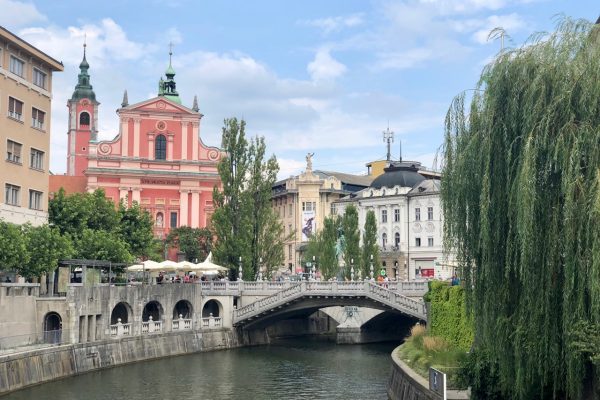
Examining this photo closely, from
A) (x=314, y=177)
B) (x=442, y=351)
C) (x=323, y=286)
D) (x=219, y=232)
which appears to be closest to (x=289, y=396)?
(x=442, y=351)

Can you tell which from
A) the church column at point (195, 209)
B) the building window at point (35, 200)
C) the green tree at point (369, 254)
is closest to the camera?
the building window at point (35, 200)

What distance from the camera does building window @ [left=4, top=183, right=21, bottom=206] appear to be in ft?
161

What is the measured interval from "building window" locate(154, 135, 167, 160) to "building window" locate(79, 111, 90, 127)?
30.5m

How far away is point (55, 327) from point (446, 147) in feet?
97.3

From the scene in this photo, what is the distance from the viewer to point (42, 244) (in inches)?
1826

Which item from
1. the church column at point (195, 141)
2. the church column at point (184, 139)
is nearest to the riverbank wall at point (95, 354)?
the church column at point (184, 139)

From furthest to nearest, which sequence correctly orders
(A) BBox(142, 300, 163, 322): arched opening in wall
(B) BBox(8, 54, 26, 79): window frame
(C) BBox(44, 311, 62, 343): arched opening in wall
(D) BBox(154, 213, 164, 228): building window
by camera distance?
(D) BBox(154, 213, 164, 228): building window, (A) BBox(142, 300, 163, 322): arched opening in wall, (B) BBox(8, 54, 26, 79): window frame, (C) BBox(44, 311, 62, 343): arched opening in wall

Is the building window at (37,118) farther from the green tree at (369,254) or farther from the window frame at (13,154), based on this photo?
the green tree at (369,254)

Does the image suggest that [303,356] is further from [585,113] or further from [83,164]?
[83,164]

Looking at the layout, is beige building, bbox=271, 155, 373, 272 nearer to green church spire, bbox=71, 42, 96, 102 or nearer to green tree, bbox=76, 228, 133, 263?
green church spire, bbox=71, 42, 96, 102

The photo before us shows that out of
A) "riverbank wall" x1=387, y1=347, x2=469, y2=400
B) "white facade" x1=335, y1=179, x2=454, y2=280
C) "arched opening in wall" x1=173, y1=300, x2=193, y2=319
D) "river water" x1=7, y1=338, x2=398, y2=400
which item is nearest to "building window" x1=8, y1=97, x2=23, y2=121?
"river water" x1=7, y1=338, x2=398, y2=400

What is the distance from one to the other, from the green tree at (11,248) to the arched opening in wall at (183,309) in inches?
719

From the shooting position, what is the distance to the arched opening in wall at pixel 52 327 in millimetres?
42969

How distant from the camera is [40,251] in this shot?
46.1 metres
